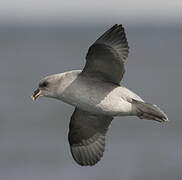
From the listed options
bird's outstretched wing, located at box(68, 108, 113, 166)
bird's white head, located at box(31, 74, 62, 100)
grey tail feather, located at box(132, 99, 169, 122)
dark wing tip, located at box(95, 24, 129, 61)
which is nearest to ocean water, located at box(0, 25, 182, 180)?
bird's outstretched wing, located at box(68, 108, 113, 166)

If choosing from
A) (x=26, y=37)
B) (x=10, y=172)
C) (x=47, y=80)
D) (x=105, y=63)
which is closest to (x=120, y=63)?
(x=105, y=63)

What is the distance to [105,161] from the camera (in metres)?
23.2

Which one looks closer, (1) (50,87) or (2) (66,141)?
(1) (50,87)

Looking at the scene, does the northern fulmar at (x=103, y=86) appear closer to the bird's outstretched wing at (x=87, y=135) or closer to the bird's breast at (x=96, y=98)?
the bird's breast at (x=96, y=98)

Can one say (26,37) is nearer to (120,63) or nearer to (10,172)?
(10,172)

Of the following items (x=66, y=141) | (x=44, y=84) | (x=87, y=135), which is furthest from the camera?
(x=66, y=141)

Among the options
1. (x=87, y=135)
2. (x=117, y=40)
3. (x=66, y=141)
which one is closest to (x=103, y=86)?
(x=117, y=40)

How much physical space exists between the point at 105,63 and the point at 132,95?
0.54 meters

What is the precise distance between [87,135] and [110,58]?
1343 millimetres

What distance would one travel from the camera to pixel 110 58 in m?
11.6

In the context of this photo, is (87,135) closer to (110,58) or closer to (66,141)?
(110,58)

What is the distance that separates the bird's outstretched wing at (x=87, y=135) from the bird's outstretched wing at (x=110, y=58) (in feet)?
2.61

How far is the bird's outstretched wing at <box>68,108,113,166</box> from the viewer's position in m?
12.3

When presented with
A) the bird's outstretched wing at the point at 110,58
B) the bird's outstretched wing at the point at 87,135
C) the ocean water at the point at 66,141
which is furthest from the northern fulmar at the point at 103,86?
the ocean water at the point at 66,141
